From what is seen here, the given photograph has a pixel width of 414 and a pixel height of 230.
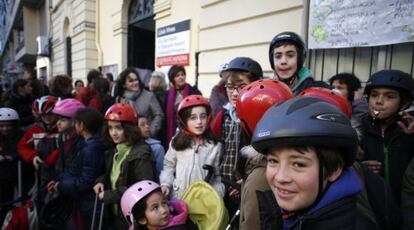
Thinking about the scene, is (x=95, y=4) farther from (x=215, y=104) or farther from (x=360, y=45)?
(x=360, y=45)

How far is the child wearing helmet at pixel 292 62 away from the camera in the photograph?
198 cm

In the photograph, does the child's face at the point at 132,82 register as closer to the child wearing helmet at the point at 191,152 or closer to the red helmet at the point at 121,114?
the red helmet at the point at 121,114

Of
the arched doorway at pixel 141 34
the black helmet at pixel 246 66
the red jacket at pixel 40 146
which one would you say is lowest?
the red jacket at pixel 40 146

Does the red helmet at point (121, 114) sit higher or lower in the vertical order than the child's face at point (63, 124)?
higher

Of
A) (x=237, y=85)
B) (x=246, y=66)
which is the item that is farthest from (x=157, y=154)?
(x=246, y=66)

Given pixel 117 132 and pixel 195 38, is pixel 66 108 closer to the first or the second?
pixel 117 132

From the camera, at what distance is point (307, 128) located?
102 centimetres

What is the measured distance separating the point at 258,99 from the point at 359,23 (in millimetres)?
2587

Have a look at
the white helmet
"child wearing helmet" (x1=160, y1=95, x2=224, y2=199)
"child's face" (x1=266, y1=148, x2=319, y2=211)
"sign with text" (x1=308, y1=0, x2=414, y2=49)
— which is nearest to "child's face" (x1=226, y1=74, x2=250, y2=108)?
"child wearing helmet" (x1=160, y1=95, x2=224, y2=199)

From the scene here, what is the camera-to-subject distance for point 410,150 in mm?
1909

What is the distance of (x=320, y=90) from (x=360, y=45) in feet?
7.64

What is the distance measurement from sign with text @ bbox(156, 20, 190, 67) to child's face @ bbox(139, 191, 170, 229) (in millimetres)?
4960

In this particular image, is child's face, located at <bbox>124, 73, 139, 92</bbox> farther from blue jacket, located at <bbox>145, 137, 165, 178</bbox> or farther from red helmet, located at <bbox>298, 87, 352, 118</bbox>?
red helmet, located at <bbox>298, 87, 352, 118</bbox>

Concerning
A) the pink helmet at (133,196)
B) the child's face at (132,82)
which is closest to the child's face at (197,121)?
the pink helmet at (133,196)
